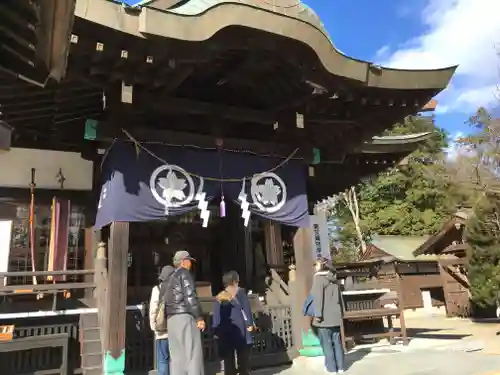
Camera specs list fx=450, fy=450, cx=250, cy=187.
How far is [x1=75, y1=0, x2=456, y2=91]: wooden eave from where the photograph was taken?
5.35m

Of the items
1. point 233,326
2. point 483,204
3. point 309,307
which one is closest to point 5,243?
point 233,326

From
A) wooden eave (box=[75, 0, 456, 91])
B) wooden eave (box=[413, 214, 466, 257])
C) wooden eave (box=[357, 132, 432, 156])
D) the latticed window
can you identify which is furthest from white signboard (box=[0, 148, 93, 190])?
wooden eave (box=[413, 214, 466, 257])

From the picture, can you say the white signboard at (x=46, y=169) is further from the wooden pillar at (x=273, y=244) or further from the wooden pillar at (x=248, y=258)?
the wooden pillar at (x=273, y=244)

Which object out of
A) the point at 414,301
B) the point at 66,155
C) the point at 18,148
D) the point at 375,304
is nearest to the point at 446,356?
the point at 375,304

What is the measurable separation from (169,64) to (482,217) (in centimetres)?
1377

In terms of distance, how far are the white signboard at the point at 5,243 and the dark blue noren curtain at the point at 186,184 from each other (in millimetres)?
1789

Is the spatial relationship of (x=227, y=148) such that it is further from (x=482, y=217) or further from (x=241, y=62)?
(x=482, y=217)

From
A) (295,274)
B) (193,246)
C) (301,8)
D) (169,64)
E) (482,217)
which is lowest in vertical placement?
(295,274)

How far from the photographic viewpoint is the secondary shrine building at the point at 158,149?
19.8 feet

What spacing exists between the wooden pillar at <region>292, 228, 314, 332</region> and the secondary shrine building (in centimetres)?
3

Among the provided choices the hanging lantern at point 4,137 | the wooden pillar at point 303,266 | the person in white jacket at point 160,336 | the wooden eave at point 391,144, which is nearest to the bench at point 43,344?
the person in white jacket at point 160,336

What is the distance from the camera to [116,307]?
648 centimetres

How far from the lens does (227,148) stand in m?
7.96

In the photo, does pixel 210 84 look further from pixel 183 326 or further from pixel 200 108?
pixel 183 326
